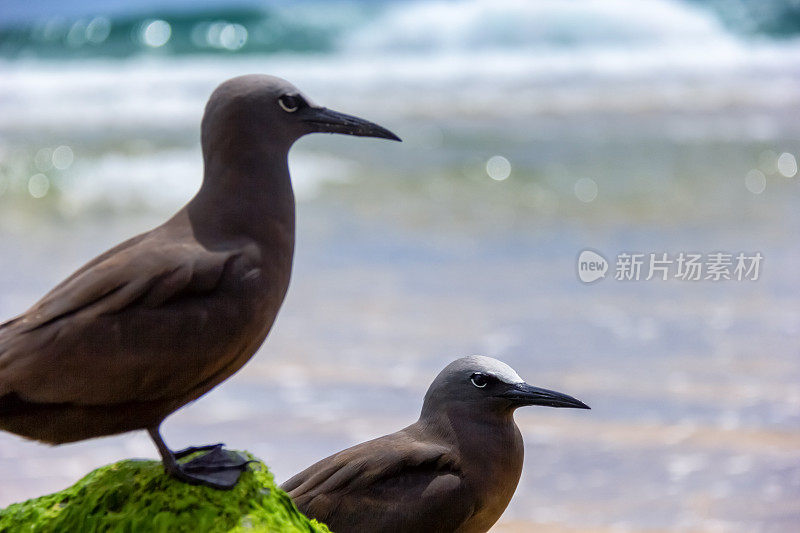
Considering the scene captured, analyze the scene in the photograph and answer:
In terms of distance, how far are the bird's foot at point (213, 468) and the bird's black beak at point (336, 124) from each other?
0.80 metres

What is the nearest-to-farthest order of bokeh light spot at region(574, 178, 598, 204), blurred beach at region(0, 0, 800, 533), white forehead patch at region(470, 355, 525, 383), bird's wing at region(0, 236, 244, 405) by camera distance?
bird's wing at region(0, 236, 244, 405), white forehead patch at region(470, 355, 525, 383), blurred beach at region(0, 0, 800, 533), bokeh light spot at region(574, 178, 598, 204)

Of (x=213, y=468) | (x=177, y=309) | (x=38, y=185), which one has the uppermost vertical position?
(x=38, y=185)

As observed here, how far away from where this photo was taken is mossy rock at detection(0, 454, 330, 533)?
2.28 metres

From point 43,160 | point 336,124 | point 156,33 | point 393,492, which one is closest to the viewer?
point 336,124

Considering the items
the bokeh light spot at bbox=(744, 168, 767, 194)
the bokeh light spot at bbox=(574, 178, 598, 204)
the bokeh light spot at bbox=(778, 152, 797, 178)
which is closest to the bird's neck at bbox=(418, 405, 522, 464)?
the bokeh light spot at bbox=(574, 178, 598, 204)

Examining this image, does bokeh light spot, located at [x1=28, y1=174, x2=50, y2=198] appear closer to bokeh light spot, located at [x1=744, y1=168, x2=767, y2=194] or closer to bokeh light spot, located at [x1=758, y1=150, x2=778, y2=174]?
bokeh light spot, located at [x1=744, y1=168, x2=767, y2=194]

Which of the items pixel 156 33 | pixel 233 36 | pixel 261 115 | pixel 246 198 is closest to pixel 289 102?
pixel 261 115

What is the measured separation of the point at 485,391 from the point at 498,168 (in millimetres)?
7785

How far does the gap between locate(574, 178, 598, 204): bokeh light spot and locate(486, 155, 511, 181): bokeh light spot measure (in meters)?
0.79

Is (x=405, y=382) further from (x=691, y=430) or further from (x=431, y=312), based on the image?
(x=691, y=430)

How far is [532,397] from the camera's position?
2789mm

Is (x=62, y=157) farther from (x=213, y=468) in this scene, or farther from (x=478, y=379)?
(x=213, y=468)

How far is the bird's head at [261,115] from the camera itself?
2.35 meters

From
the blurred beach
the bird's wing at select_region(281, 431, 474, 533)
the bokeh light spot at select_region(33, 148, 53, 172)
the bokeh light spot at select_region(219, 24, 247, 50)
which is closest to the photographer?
the bird's wing at select_region(281, 431, 474, 533)
